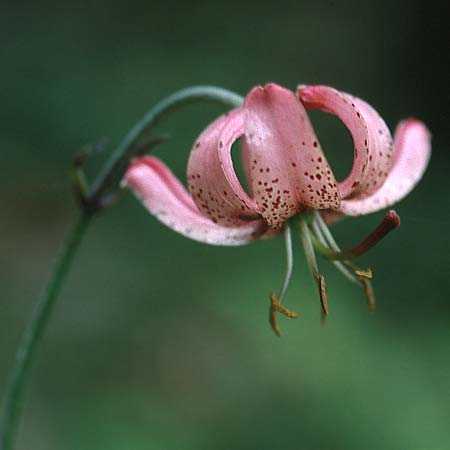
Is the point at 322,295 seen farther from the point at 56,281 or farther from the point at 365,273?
the point at 56,281

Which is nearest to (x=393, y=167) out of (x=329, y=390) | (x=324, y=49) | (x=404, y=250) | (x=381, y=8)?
(x=329, y=390)

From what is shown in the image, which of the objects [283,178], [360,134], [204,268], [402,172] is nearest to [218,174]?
[283,178]

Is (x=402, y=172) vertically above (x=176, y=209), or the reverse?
(x=402, y=172)

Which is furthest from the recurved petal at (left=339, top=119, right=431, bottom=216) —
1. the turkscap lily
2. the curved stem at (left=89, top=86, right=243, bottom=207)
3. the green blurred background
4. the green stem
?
the green blurred background

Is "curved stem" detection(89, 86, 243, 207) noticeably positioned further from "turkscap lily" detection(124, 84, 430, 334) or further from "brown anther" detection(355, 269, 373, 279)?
"brown anther" detection(355, 269, 373, 279)

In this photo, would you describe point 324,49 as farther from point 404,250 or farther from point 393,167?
point 393,167

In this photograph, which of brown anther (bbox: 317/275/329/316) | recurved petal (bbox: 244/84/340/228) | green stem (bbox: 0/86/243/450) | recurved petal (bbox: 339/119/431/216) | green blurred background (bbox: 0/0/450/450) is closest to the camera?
recurved petal (bbox: 244/84/340/228)

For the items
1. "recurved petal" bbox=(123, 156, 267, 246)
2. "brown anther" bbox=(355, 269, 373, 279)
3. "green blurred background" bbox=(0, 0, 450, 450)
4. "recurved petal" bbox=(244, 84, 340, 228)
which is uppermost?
"recurved petal" bbox=(244, 84, 340, 228)
